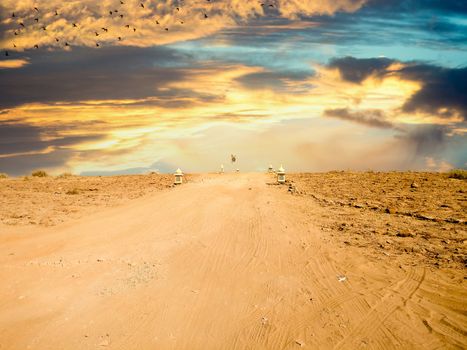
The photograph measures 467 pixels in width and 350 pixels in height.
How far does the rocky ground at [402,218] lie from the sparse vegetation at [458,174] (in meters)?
2.12

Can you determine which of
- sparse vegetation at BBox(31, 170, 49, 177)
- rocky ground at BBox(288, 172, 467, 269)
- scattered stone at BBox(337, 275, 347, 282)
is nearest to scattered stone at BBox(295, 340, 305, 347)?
scattered stone at BBox(337, 275, 347, 282)

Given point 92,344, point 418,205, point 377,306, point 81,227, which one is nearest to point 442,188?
point 418,205

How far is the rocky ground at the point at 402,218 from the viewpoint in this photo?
984 cm

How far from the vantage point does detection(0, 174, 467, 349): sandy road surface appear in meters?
6.25

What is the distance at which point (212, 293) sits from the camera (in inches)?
307

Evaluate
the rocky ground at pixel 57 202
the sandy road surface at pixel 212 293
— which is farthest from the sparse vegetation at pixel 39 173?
the sandy road surface at pixel 212 293

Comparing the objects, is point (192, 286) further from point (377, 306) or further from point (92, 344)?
point (377, 306)

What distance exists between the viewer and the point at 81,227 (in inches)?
517

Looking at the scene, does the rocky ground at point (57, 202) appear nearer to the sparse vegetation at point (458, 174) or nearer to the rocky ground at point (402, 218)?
the rocky ground at point (402, 218)

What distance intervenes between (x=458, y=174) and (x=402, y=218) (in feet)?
41.7

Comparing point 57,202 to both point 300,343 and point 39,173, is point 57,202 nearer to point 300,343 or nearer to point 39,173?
point 300,343

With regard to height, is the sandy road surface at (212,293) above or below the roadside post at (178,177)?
above

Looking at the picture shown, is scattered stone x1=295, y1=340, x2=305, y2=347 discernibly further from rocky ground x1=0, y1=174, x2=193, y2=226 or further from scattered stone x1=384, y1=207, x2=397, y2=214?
rocky ground x1=0, y1=174, x2=193, y2=226

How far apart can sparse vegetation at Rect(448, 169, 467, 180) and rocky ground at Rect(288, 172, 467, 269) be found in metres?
2.12
